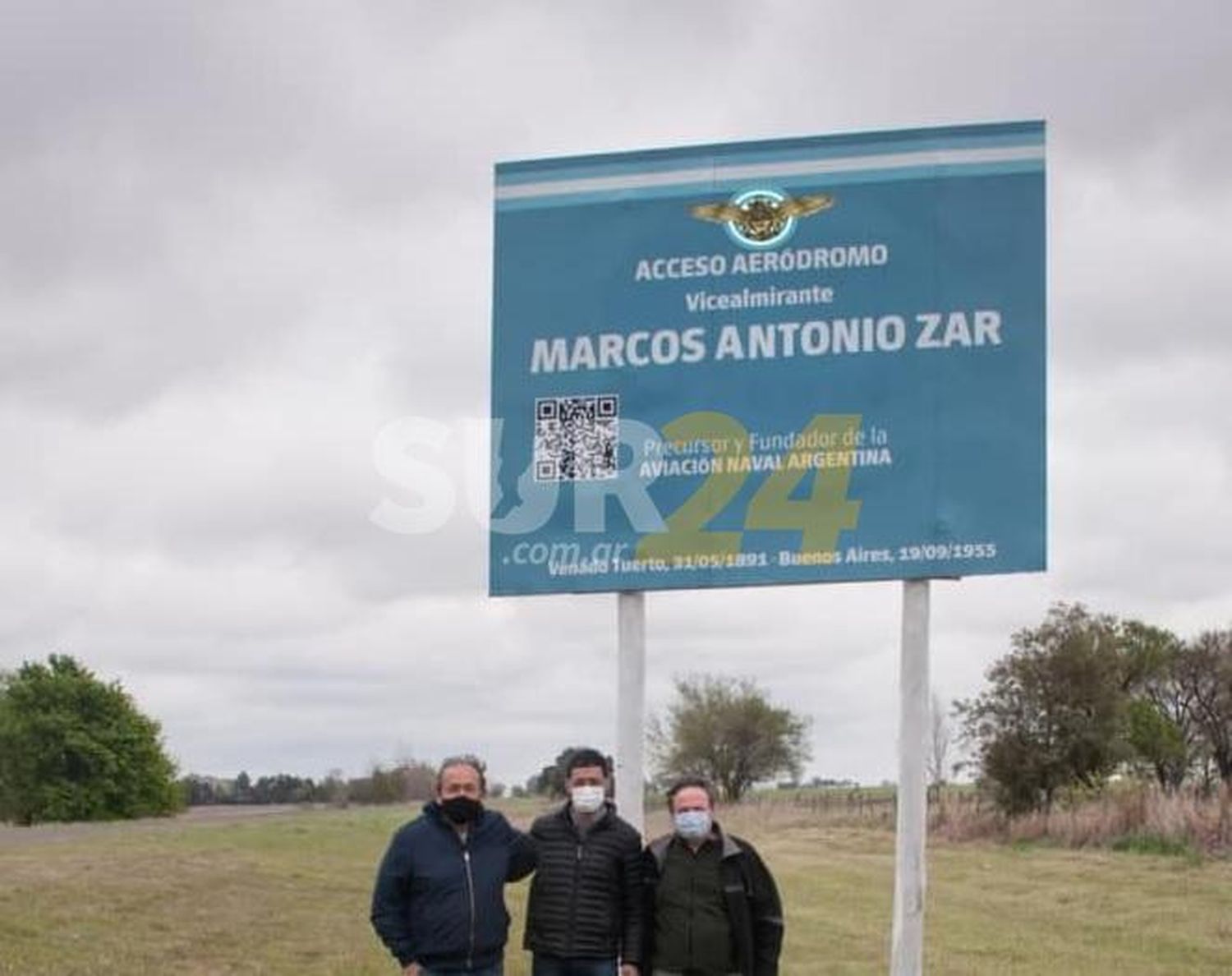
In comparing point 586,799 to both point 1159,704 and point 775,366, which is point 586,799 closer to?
point 775,366

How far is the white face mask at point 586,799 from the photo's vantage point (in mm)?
7543

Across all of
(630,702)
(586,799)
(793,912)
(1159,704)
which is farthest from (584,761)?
(1159,704)

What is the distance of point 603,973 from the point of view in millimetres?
7496

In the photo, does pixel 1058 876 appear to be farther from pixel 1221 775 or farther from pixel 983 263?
pixel 1221 775

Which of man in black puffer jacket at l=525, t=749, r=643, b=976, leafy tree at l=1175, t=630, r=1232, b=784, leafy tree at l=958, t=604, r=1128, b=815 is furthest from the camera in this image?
leafy tree at l=1175, t=630, r=1232, b=784

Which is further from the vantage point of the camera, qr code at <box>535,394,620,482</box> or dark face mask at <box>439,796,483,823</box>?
qr code at <box>535,394,620,482</box>

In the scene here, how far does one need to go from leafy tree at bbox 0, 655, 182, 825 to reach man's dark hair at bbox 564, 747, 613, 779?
73.1 meters

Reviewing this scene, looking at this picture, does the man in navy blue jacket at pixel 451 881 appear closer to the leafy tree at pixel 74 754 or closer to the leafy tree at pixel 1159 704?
the leafy tree at pixel 1159 704

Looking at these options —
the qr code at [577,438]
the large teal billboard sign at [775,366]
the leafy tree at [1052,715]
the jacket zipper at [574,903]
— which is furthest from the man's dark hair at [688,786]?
the leafy tree at [1052,715]

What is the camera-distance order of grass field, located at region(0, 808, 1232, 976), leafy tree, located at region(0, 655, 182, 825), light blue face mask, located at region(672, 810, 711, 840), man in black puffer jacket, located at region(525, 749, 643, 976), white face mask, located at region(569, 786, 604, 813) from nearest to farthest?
light blue face mask, located at region(672, 810, 711, 840)
man in black puffer jacket, located at region(525, 749, 643, 976)
white face mask, located at region(569, 786, 604, 813)
grass field, located at region(0, 808, 1232, 976)
leafy tree, located at region(0, 655, 182, 825)

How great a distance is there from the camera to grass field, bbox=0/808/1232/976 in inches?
664

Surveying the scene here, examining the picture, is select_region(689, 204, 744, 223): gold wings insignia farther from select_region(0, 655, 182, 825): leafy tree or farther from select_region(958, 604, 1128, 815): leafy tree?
select_region(0, 655, 182, 825): leafy tree

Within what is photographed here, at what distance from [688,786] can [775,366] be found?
2.44 metres

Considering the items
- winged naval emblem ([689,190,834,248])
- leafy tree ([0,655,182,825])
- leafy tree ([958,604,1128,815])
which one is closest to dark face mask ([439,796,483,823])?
winged naval emblem ([689,190,834,248])
